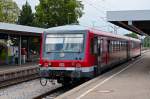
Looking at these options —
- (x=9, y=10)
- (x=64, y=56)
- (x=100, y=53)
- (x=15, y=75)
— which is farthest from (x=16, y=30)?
(x=9, y=10)

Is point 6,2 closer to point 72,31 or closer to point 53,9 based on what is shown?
point 53,9

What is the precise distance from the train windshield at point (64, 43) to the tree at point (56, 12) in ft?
172

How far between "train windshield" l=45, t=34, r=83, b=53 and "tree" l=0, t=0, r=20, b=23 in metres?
59.7

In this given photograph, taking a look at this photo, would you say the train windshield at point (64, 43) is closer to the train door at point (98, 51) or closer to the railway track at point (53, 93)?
the train door at point (98, 51)

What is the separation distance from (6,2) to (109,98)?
70232 millimetres

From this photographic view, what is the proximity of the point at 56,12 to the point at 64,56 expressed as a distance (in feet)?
179

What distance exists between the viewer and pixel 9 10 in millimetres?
81562

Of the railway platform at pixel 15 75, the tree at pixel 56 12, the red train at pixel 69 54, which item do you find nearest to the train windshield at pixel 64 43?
the red train at pixel 69 54

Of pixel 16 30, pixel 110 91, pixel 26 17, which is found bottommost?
pixel 110 91

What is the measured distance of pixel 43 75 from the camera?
1827 centimetres

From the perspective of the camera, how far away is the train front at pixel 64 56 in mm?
17875

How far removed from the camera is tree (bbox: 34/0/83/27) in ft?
236

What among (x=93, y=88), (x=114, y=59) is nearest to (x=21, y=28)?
(x=114, y=59)

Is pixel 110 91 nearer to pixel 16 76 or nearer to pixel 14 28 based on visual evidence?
pixel 16 76
